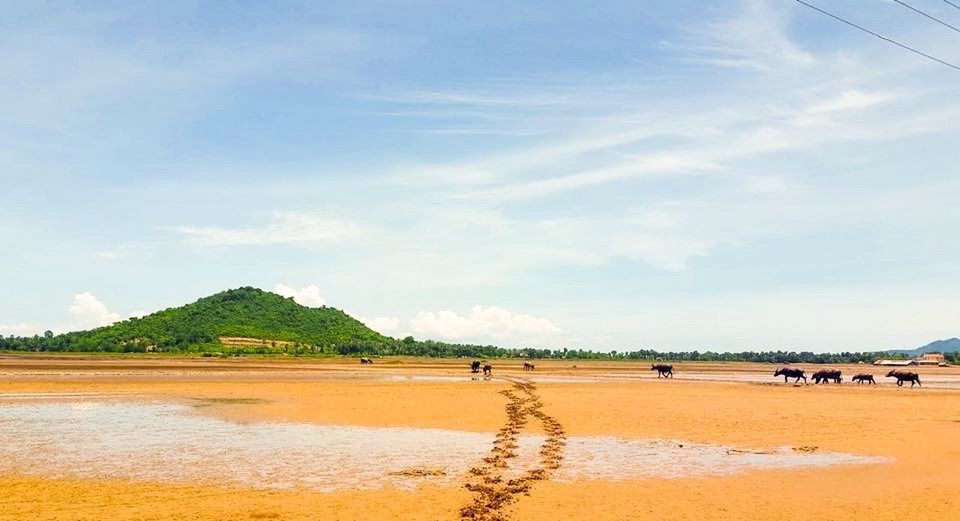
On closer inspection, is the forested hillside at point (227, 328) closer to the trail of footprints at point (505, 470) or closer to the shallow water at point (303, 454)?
the shallow water at point (303, 454)

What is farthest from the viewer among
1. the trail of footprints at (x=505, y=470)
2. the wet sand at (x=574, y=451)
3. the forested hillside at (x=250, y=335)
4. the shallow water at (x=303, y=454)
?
the forested hillside at (x=250, y=335)

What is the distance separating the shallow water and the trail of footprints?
412mm

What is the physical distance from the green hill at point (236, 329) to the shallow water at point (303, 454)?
103378 millimetres

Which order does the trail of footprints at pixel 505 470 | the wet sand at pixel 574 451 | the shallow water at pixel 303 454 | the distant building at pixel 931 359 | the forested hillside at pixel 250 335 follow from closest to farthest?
the trail of footprints at pixel 505 470
the wet sand at pixel 574 451
the shallow water at pixel 303 454
the forested hillside at pixel 250 335
the distant building at pixel 931 359

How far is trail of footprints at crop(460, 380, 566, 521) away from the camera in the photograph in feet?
48.9

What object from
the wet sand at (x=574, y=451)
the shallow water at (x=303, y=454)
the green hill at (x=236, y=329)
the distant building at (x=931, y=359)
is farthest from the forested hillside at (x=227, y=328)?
the distant building at (x=931, y=359)

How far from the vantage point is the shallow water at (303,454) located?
18375 mm

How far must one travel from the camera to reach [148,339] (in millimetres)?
133125

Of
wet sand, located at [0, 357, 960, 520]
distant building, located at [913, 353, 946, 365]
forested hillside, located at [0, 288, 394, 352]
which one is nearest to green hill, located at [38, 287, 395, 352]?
forested hillside, located at [0, 288, 394, 352]

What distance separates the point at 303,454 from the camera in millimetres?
21547

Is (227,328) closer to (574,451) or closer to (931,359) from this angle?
(574,451)

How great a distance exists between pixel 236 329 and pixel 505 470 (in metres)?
137

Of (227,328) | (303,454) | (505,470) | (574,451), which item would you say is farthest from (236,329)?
(505,470)

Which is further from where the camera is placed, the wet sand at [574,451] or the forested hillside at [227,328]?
the forested hillside at [227,328]
